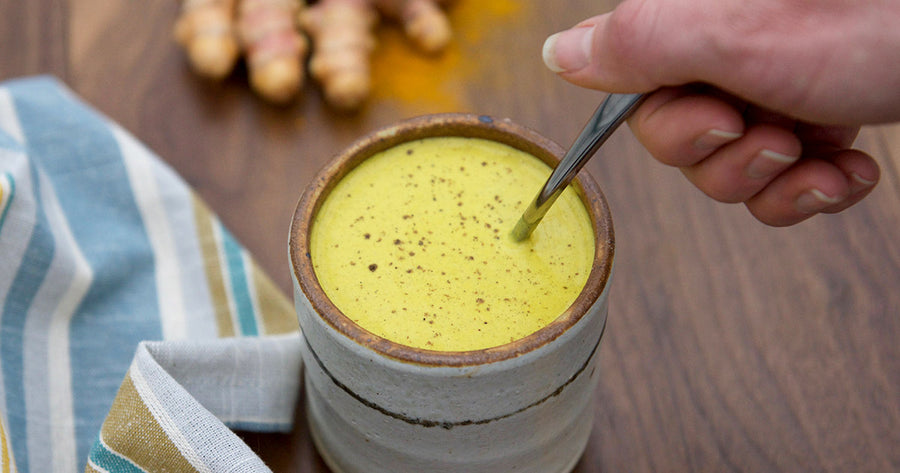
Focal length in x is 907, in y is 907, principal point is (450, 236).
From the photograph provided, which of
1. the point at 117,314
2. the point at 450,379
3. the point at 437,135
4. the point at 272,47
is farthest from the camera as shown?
the point at 272,47

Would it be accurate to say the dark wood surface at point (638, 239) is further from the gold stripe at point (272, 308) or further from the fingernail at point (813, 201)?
the fingernail at point (813, 201)

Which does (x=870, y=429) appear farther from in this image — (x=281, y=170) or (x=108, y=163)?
(x=108, y=163)

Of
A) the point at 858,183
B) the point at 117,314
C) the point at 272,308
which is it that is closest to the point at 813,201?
the point at 858,183

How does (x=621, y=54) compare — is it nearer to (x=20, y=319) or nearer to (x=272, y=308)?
(x=272, y=308)

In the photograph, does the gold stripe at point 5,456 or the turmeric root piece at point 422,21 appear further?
the turmeric root piece at point 422,21

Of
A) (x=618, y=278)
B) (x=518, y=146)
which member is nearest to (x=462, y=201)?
(x=518, y=146)

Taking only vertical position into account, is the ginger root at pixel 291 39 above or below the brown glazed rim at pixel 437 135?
below

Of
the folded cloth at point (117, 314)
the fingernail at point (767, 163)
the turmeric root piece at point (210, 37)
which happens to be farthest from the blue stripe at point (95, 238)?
the fingernail at point (767, 163)
